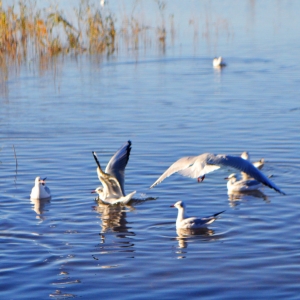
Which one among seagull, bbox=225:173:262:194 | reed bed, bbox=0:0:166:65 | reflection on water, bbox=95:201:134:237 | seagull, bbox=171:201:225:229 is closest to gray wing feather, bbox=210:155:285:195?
seagull, bbox=171:201:225:229

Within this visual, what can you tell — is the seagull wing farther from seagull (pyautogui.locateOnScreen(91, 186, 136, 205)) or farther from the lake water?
the lake water

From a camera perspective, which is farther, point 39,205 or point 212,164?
point 39,205

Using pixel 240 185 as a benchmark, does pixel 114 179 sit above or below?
above

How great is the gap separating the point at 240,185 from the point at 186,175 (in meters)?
1.49

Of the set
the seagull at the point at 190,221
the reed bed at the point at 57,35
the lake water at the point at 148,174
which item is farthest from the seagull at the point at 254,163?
the reed bed at the point at 57,35

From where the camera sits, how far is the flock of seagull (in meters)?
8.58

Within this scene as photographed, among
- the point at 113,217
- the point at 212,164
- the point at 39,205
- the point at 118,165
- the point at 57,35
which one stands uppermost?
the point at 57,35

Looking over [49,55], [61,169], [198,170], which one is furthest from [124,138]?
[49,55]

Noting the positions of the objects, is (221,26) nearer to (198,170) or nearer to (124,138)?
(124,138)

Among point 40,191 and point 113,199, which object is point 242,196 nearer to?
point 113,199

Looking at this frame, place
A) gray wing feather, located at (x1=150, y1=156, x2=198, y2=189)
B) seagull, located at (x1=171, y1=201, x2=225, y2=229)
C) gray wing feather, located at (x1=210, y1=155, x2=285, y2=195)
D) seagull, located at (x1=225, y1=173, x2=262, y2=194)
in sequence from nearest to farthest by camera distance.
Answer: seagull, located at (x1=171, y1=201, x2=225, y2=229), gray wing feather, located at (x1=210, y1=155, x2=285, y2=195), gray wing feather, located at (x1=150, y1=156, x2=198, y2=189), seagull, located at (x1=225, y1=173, x2=262, y2=194)

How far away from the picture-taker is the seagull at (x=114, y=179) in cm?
993

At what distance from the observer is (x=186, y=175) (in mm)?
9086

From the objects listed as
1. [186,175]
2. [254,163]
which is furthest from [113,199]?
[254,163]
